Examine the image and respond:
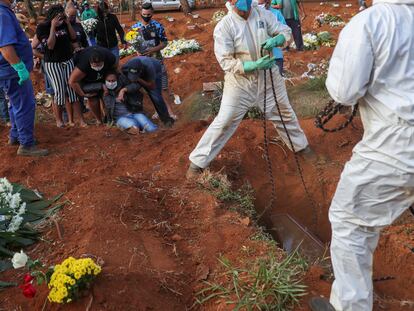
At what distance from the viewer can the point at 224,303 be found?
3078 mm

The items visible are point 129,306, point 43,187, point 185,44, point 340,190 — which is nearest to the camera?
point 340,190

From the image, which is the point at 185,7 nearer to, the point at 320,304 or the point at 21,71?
the point at 21,71

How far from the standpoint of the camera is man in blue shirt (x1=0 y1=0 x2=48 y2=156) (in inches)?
198

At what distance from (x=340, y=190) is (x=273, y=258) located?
0.81 m

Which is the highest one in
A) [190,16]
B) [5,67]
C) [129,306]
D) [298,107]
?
[5,67]

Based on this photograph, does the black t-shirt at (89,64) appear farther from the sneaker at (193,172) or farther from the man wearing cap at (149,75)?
the sneaker at (193,172)

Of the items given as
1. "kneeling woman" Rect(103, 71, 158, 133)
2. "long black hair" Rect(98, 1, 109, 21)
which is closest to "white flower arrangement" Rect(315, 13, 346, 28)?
"long black hair" Rect(98, 1, 109, 21)

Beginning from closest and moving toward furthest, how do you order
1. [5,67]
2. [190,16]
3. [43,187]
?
[43,187], [5,67], [190,16]

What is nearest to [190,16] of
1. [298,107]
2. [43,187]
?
[298,107]

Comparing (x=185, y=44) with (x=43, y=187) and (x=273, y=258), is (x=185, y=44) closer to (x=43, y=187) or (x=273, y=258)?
(x=43, y=187)

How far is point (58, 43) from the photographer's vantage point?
21.4 feet

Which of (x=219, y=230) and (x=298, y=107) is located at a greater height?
(x=219, y=230)

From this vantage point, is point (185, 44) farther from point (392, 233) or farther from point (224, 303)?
point (224, 303)

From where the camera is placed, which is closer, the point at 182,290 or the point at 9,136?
the point at 182,290
